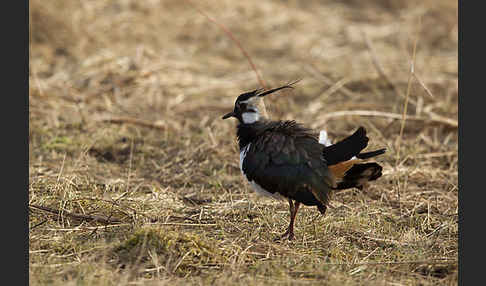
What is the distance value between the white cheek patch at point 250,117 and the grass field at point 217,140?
767 millimetres

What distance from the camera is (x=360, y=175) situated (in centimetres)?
457

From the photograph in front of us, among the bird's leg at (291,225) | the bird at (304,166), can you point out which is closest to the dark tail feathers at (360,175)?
the bird at (304,166)

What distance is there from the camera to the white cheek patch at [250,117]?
5029 mm

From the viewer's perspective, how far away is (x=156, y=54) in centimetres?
1020

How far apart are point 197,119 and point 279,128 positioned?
347cm

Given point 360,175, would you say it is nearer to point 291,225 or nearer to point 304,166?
point 304,166

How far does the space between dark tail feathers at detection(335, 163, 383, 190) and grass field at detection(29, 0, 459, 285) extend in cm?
46

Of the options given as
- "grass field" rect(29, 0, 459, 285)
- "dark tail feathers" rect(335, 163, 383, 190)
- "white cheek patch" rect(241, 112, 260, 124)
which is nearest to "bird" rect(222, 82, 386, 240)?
"dark tail feathers" rect(335, 163, 383, 190)

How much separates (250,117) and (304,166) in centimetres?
→ 73

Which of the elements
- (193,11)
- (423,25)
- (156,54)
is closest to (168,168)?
(156,54)

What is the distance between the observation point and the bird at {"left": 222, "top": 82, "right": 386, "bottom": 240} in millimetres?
4492

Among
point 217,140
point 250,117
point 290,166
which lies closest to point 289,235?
point 290,166

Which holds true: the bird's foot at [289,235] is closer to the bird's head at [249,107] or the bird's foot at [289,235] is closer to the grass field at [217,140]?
the grass field at [217,140]

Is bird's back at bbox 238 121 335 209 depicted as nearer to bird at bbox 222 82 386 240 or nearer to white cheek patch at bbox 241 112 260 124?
bird at bbox 222 82 386 240
